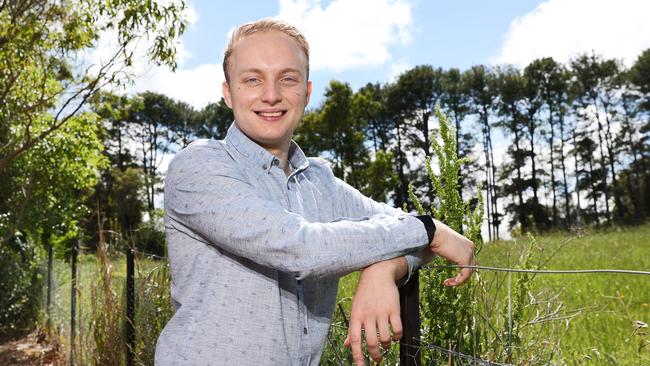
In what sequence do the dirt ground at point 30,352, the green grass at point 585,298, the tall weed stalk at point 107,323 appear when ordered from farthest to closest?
the dirt ground at point 30,352 → the tall weed stalk at point 107,323 → the green grass at point 585,298

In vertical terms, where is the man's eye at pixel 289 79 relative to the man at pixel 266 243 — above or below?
above

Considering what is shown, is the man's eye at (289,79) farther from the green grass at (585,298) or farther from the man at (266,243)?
the green grass at (585,298)

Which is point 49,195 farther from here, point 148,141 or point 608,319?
point 148,141

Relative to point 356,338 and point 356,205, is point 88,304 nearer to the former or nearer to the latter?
point 356,205

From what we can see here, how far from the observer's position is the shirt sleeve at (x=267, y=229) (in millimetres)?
1224

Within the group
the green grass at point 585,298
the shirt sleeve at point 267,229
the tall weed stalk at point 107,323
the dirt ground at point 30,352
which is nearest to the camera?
the shirt sleeve at point 267,229

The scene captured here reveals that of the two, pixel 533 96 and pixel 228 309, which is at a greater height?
pixel 533 96

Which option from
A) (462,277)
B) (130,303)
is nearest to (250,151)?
(462,277)

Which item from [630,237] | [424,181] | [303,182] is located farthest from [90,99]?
[424,181]

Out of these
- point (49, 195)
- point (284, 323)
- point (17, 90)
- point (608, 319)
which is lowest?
point (608, 319)

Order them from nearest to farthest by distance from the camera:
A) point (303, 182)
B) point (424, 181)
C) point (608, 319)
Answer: point (303, 182) < point (608, 319) < point (424, 181)

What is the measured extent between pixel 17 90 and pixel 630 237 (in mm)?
13828

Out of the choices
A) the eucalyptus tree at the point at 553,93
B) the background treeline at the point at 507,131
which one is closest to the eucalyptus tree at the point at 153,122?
the background treeline at the point at 507,131

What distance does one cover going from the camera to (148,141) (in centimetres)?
4022
